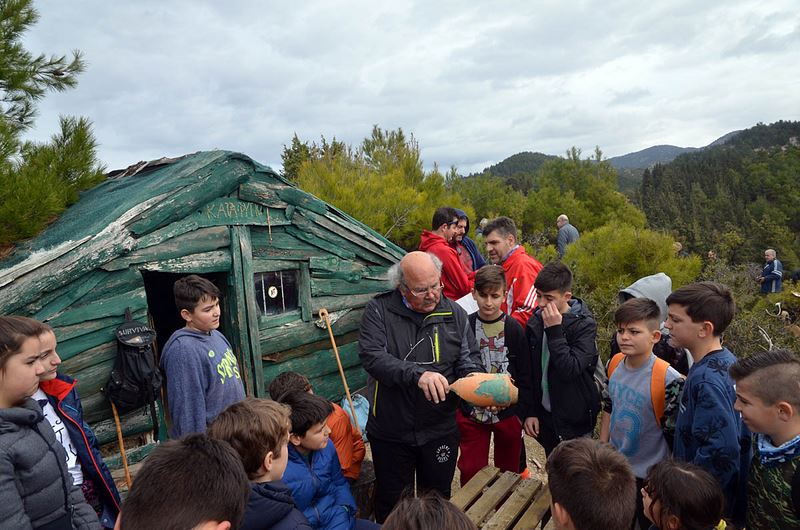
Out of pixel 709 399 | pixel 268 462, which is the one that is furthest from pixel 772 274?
pixel 268 462

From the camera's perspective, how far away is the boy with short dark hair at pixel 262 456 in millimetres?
1969

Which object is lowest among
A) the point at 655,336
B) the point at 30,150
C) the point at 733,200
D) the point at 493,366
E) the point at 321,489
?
the point at 321,489

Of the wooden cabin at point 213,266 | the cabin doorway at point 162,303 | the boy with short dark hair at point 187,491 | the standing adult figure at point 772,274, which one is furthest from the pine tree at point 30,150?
the standing adult figure at point 772,274

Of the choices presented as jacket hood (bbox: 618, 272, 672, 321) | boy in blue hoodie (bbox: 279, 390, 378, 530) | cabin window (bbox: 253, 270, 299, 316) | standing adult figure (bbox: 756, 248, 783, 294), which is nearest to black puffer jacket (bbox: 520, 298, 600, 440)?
jacket hood (bbox: 618, 272, 672, 321)

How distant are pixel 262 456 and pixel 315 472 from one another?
34.5 inches

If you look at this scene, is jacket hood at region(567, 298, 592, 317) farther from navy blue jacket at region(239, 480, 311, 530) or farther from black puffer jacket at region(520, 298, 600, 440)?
navy blue jacket at region(239, 480, 311, 530)

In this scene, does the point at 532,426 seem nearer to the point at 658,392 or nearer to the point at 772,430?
the point at 658,392

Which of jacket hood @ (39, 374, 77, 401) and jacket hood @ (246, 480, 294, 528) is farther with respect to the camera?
jacket hood @ (39, 374, 77, 401)

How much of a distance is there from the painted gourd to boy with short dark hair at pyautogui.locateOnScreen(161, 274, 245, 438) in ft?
5.12

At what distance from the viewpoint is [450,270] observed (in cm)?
528

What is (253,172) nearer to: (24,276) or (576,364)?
(24,276)

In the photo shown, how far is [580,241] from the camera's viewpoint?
934 cm

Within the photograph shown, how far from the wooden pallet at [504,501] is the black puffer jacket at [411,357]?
39 cm

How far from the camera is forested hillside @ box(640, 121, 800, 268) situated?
128 feet
